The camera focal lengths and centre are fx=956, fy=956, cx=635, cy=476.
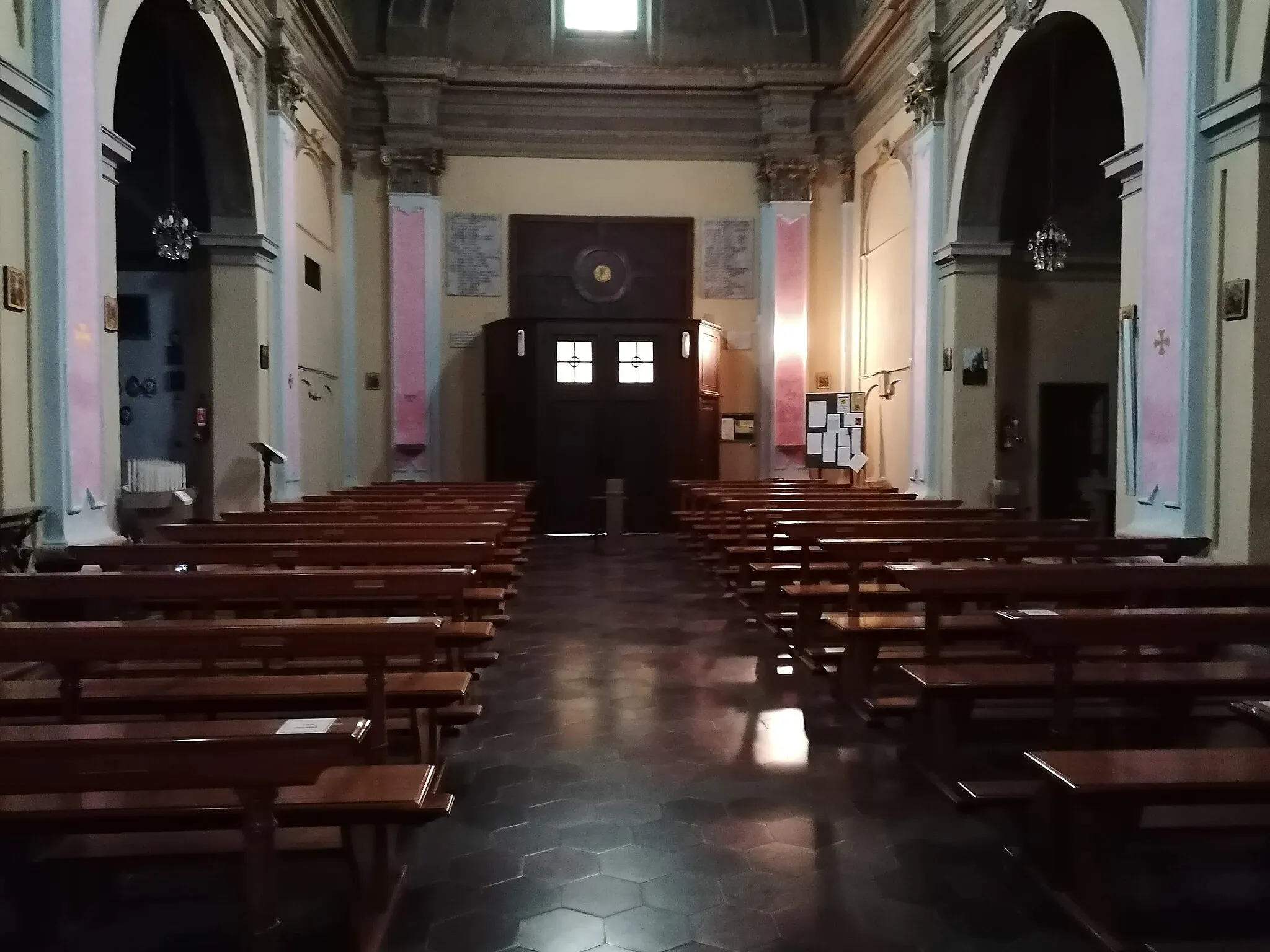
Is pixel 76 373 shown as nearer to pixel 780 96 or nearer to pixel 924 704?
pixel 924 704

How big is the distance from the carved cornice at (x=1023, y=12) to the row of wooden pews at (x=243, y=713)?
6.36 metres

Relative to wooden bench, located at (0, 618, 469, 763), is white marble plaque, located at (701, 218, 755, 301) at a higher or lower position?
higher

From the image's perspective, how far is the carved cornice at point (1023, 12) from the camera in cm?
750

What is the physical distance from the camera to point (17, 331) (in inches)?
190

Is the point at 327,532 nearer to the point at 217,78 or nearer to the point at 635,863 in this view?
the point at 635,863

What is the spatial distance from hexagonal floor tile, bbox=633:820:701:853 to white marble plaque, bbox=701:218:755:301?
10776 mm

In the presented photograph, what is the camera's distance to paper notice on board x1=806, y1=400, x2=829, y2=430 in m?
12.0

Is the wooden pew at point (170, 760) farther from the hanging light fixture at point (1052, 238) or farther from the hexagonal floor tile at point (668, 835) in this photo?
the hanging light fixture at point (1052, 238)

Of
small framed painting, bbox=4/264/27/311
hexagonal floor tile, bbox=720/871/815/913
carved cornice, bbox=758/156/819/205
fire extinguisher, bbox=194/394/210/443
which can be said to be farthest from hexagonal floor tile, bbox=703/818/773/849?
carved cornice, bbox=758/156/819/205

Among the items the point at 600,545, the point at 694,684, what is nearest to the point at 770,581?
the point at 694,684

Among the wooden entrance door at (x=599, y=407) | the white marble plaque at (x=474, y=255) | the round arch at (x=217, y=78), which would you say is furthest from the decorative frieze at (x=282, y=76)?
the wooden entrance door at (x=599, y=407)

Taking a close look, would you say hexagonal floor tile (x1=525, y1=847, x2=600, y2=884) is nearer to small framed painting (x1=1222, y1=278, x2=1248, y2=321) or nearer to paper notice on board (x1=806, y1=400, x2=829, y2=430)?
small framed painting (x1=1222, y1=278, x2=1248, y2=321)

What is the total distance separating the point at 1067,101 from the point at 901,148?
6.91ft

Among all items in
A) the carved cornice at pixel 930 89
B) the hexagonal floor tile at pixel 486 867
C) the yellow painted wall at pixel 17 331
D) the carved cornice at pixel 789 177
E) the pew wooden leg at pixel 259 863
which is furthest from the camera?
the carved cornice at pixel 789 177
